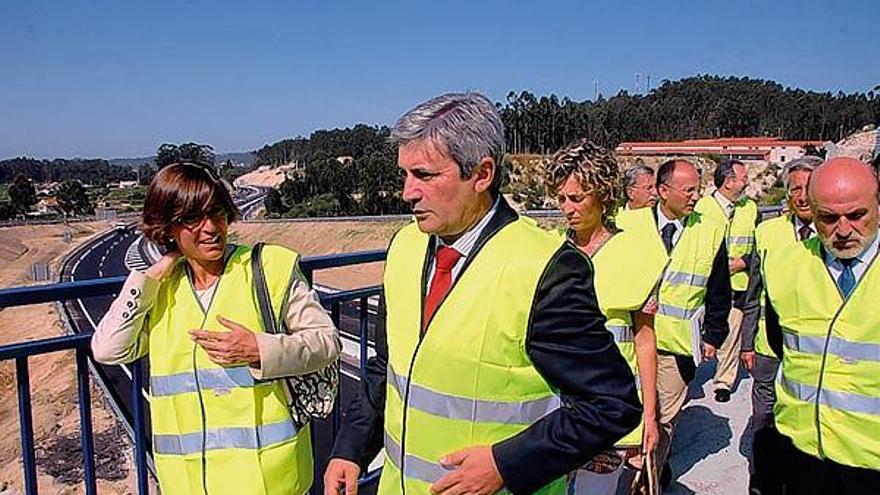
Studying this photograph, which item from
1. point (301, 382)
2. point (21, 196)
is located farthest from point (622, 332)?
point (21, 196)

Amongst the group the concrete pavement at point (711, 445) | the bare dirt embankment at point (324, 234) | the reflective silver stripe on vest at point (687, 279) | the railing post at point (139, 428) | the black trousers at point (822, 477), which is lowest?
the bare dirt embankment at point (324, 234)

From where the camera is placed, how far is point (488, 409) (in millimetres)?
1525

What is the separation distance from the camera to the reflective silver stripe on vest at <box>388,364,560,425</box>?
1.53 metres

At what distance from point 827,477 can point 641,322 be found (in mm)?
830

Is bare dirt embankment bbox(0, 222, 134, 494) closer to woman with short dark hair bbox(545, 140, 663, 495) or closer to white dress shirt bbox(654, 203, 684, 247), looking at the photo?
woman with short dark hair bbox(545, 140, 663, 495)

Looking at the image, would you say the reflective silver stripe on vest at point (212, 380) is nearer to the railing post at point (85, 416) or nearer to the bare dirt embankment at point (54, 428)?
the railing post at point (85, 416)

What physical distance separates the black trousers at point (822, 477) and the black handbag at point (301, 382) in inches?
68.4

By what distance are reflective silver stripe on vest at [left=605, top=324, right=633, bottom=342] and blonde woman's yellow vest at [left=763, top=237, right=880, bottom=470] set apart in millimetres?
551

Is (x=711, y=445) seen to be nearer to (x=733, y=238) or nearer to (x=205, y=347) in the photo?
(x=733, y=238)

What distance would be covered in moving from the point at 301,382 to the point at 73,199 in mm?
108503

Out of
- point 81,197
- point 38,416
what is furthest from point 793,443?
point 81,197

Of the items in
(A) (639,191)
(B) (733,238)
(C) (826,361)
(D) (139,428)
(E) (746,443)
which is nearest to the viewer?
(C) (826,361)

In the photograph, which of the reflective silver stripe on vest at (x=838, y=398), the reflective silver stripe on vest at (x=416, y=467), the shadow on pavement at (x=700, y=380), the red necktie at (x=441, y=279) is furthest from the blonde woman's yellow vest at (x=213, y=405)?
the shadow on pavement at (x=700, y=380)

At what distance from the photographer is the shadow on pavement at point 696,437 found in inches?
167
